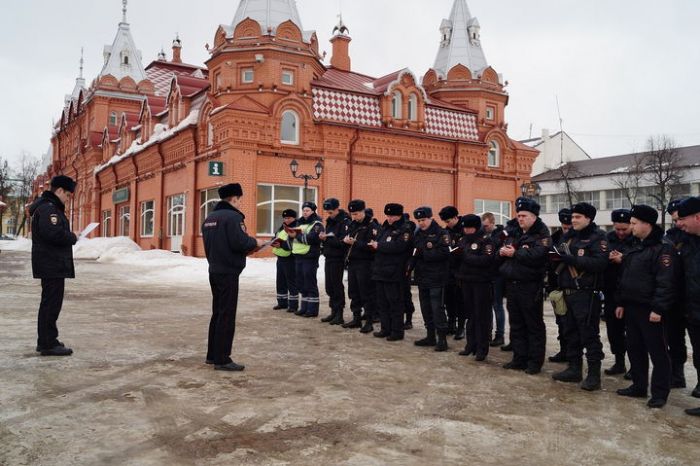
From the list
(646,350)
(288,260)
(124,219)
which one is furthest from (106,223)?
(646,350)

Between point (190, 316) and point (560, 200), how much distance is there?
164 feet

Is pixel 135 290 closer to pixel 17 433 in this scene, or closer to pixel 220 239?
pixel 220 239

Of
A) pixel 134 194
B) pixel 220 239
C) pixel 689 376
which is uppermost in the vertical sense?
pixel 134 194

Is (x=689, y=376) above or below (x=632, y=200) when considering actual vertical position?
below

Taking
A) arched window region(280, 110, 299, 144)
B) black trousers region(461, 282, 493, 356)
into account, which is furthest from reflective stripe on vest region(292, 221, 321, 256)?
arched window region(280, 110, 299, 144)

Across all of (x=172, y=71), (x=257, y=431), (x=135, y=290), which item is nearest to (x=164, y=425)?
(x=257, y=431)

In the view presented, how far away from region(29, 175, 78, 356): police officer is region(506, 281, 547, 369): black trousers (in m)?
5.25

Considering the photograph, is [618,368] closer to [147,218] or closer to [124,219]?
[147,218]

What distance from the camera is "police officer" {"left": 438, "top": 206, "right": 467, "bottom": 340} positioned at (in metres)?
8.84

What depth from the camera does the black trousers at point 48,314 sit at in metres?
6.94

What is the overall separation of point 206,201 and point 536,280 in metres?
20.7

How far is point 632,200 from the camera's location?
49.2 meters

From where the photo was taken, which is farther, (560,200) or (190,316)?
(560,200)

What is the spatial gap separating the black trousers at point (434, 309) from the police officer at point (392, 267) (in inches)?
18.8
